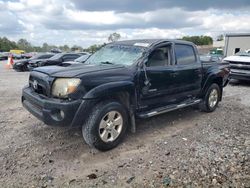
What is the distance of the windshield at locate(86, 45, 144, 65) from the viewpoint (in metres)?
4.61

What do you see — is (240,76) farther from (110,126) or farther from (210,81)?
(110,126)

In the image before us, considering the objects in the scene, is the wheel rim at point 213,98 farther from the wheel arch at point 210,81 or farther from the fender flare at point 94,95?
Answer: the fender flare at point 94,95

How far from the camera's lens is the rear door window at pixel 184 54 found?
5.32 m

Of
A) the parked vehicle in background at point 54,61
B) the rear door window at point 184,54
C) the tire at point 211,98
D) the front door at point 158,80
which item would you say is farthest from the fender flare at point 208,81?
the parked vehicle in background at point 54,61

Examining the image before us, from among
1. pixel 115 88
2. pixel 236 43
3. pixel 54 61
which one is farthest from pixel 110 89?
pixel 236 43

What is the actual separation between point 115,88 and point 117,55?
117cm

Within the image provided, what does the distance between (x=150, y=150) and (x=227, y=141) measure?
1.52m

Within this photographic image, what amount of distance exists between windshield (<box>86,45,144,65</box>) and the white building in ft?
104

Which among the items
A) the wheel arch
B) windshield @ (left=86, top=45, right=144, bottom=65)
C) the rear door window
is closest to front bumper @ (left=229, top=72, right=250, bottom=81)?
the wheel arch

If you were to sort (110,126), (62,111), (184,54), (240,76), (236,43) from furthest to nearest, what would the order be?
(236,43)
(240,76)
(184,54)
(110,126)
(62,111)

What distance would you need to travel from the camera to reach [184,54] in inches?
218

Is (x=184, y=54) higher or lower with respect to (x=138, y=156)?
higher

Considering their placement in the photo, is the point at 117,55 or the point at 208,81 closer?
the point at 117,55

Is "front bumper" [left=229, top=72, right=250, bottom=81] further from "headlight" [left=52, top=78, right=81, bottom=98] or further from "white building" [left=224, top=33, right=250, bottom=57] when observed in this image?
"white building" [left=224, top=33, right=250, bottom=57]
